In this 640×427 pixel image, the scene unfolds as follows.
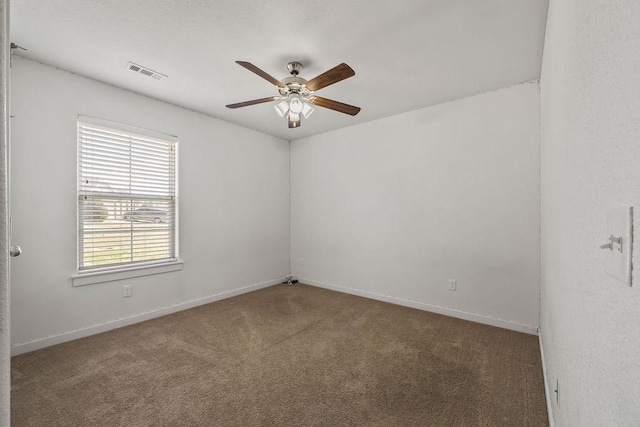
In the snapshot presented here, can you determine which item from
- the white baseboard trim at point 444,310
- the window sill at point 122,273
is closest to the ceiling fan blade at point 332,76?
the window sill at point 122,273

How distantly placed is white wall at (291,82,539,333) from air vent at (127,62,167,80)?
2.46 metres

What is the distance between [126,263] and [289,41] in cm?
287

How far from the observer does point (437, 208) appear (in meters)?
3.46

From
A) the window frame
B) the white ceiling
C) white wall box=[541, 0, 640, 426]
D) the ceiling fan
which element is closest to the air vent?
the white ceiling

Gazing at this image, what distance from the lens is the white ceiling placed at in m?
1.87

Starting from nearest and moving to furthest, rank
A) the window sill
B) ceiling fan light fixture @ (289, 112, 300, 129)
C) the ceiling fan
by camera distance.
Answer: the ceiling fan, ceiling fan light fixture @ (289, 112, 300, 129), the window sill

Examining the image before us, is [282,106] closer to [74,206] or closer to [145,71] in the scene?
[145,71]

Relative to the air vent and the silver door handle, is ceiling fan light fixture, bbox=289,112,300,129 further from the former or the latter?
the silver door handle

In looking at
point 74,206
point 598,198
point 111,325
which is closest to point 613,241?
point 598,198

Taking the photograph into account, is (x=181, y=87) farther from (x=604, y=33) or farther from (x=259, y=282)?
(x=604, y=33)

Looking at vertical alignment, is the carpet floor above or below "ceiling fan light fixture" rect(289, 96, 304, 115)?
below

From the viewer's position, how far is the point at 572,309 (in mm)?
997

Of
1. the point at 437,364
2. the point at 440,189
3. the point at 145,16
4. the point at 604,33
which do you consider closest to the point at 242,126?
the point at 145,16

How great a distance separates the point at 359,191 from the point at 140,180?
2820 mm
